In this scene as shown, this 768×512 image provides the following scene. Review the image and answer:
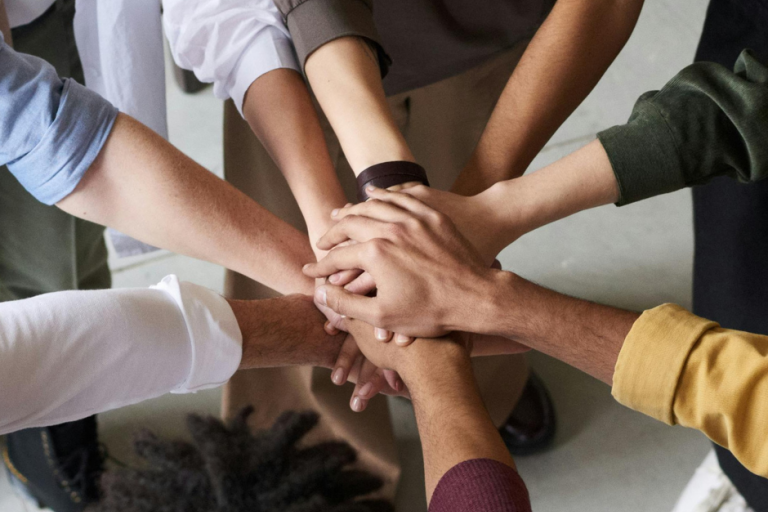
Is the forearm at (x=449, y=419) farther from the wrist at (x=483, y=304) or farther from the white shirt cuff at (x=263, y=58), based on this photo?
the white shirt cuff at (x=263, y=58)

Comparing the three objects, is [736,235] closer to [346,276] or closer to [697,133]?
[697,133]

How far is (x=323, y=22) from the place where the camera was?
998 mm

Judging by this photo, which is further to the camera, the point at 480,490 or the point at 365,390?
the point at 365,390

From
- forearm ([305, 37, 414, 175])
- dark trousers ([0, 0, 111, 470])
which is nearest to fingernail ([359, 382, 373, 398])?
forearm ([305, 37, 414, 175])

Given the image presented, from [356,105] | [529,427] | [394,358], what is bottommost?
[529,427]

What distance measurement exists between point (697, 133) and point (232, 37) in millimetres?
676

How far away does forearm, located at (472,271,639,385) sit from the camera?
0.85 meters

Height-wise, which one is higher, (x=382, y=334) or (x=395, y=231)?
(x=395, y=231)

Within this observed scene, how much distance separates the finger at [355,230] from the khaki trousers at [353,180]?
0.89ft

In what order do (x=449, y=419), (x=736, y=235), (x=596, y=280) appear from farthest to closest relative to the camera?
1. (x=596, y=280)
2. (x=736, y=235)
3. (x=449, y=419)

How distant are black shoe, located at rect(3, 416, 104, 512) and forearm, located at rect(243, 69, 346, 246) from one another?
0.81 metres

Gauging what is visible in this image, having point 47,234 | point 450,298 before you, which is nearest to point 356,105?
point 450,298

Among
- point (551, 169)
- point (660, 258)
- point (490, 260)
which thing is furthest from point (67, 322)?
point (660, 258)

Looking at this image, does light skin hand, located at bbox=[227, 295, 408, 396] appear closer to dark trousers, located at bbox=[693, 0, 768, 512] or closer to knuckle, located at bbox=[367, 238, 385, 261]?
knuckle, located at bbox=[367, 238, 385, 261]
